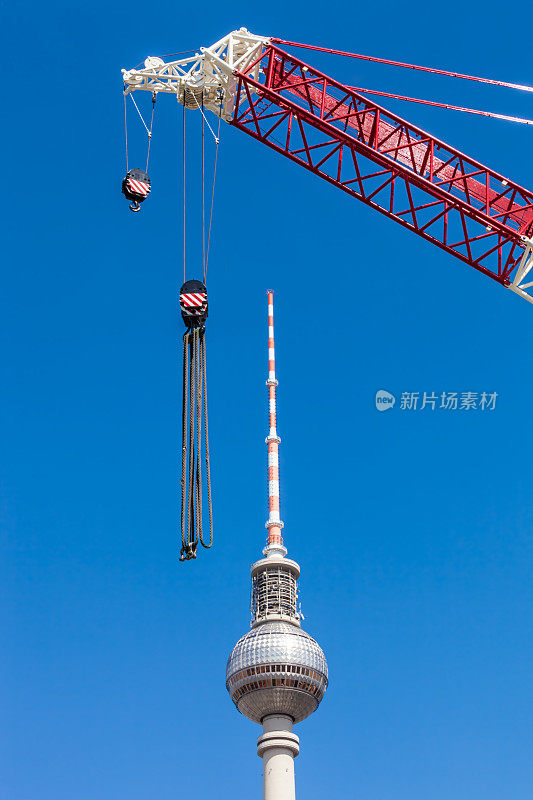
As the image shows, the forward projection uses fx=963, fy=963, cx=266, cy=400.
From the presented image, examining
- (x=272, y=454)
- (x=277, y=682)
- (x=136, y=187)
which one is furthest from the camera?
(x=272, y=454)

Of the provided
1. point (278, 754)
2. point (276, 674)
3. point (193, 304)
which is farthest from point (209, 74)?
point (278, 754)

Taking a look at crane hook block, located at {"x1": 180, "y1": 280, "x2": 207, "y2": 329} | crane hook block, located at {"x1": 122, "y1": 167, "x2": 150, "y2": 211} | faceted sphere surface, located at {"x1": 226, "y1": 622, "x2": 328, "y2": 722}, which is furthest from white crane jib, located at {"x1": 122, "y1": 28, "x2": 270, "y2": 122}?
faceted sphere surface, located at {"x1": 226, "y1": 622, "x2": 328, "y2": 722}

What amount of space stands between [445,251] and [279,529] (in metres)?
87.1

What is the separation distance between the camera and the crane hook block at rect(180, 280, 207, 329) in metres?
36.3

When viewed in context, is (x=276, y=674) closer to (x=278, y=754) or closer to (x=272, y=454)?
(x=278, y=754)

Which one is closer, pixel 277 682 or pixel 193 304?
pixel 193 304

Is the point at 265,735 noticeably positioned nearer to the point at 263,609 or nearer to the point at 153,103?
the point at 263,609

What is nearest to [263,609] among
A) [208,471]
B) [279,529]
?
[279,529]

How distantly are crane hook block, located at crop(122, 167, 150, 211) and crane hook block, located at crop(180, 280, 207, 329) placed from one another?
9.92 meters

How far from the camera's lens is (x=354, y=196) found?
161 ft

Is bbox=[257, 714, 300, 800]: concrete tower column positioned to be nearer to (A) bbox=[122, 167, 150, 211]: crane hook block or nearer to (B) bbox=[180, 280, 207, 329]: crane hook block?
(A) bbox=[122, 167, 150, 211]: crane hook block

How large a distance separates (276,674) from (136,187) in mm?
82603

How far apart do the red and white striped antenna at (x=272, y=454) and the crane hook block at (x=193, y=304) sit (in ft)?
318

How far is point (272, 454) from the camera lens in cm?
13600
